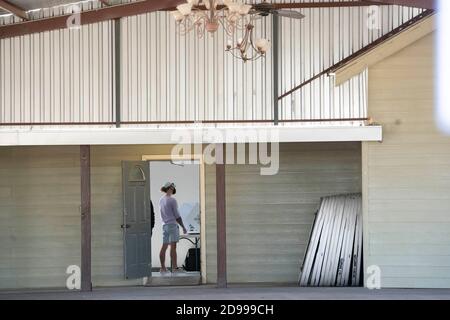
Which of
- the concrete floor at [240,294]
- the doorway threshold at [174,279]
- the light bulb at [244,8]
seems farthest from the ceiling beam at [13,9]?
the doorway threshold at [174,279]

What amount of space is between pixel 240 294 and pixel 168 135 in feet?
8.41

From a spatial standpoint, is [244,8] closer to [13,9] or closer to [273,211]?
[13,9]

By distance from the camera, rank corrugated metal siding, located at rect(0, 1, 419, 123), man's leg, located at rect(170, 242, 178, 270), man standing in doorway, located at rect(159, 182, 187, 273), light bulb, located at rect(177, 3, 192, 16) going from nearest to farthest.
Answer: light bulb, located at rect(177, 3, 192, 16), corrugated metal siding, located at rect(0, 1, 419, 123), man standing in doorway, located at rect(159, 182, 187, 273), man's leg, located at rect(170, 242, 178, 270)

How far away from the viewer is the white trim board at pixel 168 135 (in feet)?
40.8

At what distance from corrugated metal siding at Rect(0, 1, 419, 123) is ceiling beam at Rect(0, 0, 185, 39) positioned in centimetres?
9

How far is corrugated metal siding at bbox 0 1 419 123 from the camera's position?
1259 cm

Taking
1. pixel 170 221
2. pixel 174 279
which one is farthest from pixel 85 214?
pixel 170 221

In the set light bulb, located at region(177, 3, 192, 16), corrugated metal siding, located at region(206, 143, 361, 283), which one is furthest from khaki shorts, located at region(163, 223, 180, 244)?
light bulb, located at region(177, 3, 192, 16)

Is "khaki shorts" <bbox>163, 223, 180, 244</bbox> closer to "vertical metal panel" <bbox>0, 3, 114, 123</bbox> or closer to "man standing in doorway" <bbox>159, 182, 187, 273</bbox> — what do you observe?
"man standing in doorway" <bbox>159, 182, 187, 273</bbox>

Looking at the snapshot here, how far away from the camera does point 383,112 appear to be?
41.0 ft

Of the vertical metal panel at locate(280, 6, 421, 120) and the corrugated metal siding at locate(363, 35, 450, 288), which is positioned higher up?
the vertical metal panel at locate(280, 6, 421, 120)

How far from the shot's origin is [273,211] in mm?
14141

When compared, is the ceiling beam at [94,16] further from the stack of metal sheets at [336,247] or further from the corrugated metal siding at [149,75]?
the stack of metal sheets at [336,247]

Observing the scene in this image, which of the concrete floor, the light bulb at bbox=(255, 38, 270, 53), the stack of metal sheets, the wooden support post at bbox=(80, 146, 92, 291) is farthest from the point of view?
the stack of metal sheets
